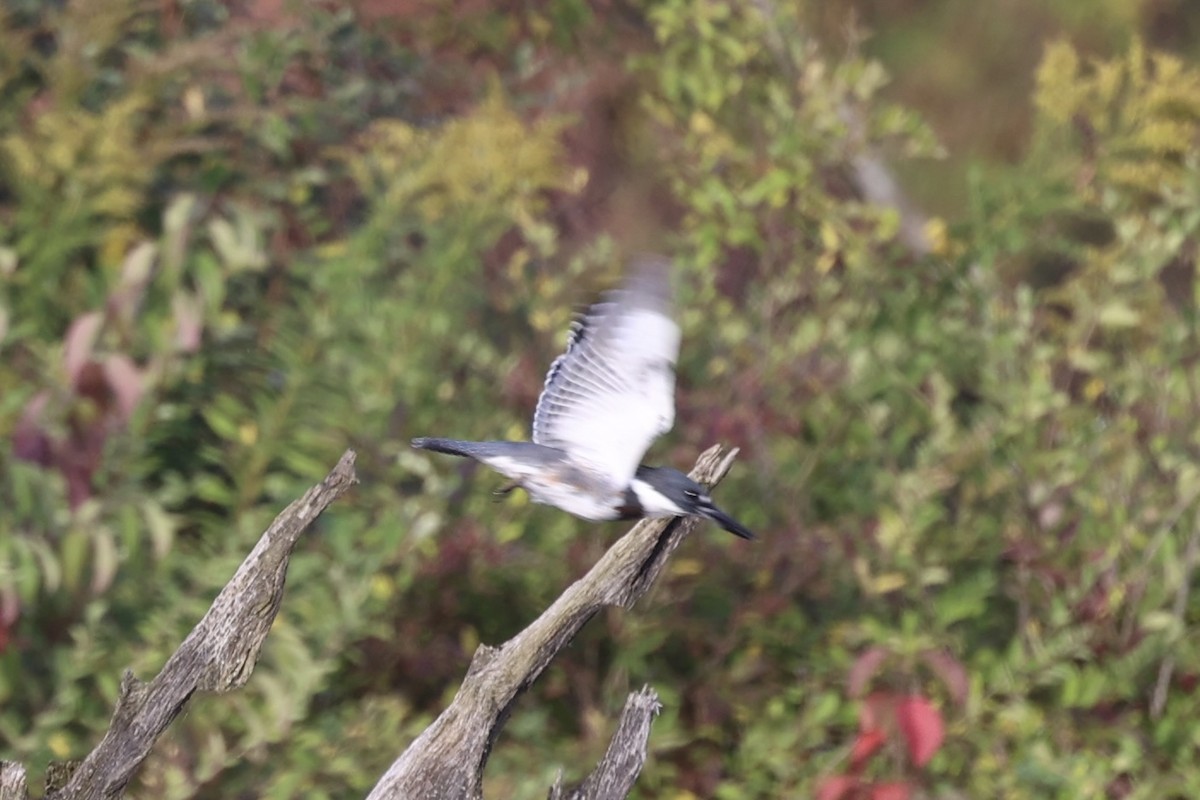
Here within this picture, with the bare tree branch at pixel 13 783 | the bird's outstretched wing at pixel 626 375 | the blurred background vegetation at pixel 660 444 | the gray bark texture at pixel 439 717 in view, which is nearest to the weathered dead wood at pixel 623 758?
the gray bark texture at pixel 439 717

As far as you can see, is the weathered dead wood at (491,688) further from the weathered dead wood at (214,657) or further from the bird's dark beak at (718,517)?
the weathered dead wood at (214,657)

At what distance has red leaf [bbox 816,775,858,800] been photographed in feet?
9.80

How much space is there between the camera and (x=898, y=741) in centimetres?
310

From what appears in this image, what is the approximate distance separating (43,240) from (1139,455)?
223 cm

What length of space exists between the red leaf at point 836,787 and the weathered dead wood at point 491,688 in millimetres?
1165

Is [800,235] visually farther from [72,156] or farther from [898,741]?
[72,156]

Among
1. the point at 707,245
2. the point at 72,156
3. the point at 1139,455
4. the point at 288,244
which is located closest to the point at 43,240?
the point at 72,156

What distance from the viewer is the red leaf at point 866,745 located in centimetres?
300

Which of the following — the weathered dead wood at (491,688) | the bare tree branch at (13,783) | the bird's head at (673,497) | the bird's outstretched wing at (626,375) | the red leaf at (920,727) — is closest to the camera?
the bare tree branch at (13,783)

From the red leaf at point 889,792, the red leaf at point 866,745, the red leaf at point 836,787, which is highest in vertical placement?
the red leaf at point 866,745

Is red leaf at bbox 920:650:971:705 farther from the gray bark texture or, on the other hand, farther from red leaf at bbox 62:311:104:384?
red leaf at bbox 62:311:104:384

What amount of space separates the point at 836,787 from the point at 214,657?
1.60m

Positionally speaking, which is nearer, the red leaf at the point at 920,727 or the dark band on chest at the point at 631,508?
the dark band on chest at the point at 631,508

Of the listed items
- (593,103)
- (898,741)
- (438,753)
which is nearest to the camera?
(438,753)
